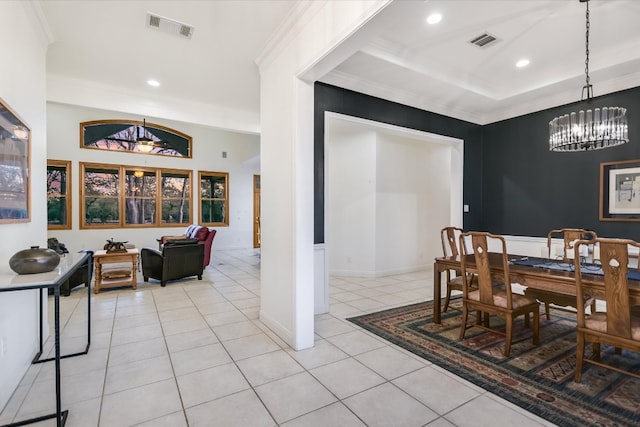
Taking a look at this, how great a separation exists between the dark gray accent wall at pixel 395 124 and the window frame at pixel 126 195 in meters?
6.62

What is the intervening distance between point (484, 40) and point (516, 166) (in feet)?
8.08

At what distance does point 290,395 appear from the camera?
2.13 meters

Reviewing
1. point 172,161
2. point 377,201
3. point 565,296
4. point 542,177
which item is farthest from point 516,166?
point 172,161

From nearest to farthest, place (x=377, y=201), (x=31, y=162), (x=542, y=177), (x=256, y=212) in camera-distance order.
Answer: (x=31, y=162), (x=542, y=177), (x=377, y=201), (x=256, y=212)

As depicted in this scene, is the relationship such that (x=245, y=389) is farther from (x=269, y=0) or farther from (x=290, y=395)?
(x=269, y=0)

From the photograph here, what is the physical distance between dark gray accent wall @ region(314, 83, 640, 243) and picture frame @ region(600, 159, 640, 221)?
0.07 m

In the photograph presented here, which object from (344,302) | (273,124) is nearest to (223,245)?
(344,302)

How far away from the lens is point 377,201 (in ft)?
19.1

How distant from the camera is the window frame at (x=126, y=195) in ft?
25.6

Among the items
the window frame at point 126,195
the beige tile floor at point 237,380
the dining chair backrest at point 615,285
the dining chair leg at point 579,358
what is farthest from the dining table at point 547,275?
the window frame at point 126,195

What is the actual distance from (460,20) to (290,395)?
355 centimetres

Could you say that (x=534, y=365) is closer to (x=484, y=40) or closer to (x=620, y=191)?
(x=620, y=191)

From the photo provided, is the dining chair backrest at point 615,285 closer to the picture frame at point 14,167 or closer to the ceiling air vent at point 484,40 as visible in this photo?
the ceiling air vent at point 484,40

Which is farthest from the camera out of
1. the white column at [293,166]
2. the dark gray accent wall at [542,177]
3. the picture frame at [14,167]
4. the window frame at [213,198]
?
the window frame at [213,198]
